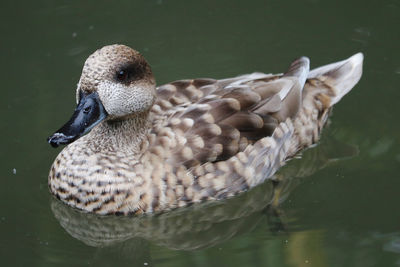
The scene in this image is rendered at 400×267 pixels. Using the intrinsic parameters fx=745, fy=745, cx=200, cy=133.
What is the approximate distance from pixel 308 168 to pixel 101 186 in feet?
6.37

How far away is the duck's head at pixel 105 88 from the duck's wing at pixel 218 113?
0.44 m

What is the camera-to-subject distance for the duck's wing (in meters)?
6.16

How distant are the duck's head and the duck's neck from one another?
0.73ft

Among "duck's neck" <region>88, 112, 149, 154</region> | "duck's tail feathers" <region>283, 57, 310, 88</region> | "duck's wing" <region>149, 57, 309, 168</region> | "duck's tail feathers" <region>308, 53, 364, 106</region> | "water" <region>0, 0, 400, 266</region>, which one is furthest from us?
"duck's tail feathers" <region>308, 53, 364, 106</region>

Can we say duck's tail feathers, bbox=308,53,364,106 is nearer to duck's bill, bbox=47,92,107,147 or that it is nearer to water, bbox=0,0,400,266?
water, bbox=0,0,400,266

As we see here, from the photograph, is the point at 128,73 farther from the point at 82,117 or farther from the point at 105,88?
the point at 82,117

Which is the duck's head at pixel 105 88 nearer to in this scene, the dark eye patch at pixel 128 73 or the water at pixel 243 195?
the dark eye patch at pixel 128 73

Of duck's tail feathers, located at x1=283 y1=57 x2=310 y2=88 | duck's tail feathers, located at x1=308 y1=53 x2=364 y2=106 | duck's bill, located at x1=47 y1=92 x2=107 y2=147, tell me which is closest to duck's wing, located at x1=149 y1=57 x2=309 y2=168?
duck's tail feathers, located at x1=283 y1=57 x2=310 y2=88

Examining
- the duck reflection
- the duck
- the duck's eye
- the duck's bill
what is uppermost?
the duck's eye

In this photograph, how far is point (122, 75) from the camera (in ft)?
19.5

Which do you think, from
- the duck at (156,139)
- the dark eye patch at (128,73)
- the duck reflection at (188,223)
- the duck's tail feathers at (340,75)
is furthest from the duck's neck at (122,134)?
the duck's tail feathers at (340,75)

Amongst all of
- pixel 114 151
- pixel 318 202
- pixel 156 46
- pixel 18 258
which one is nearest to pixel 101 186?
pixel 114 151

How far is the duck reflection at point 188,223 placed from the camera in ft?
19.6

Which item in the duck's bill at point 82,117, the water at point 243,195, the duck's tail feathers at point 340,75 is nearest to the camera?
the water at point 243,195
